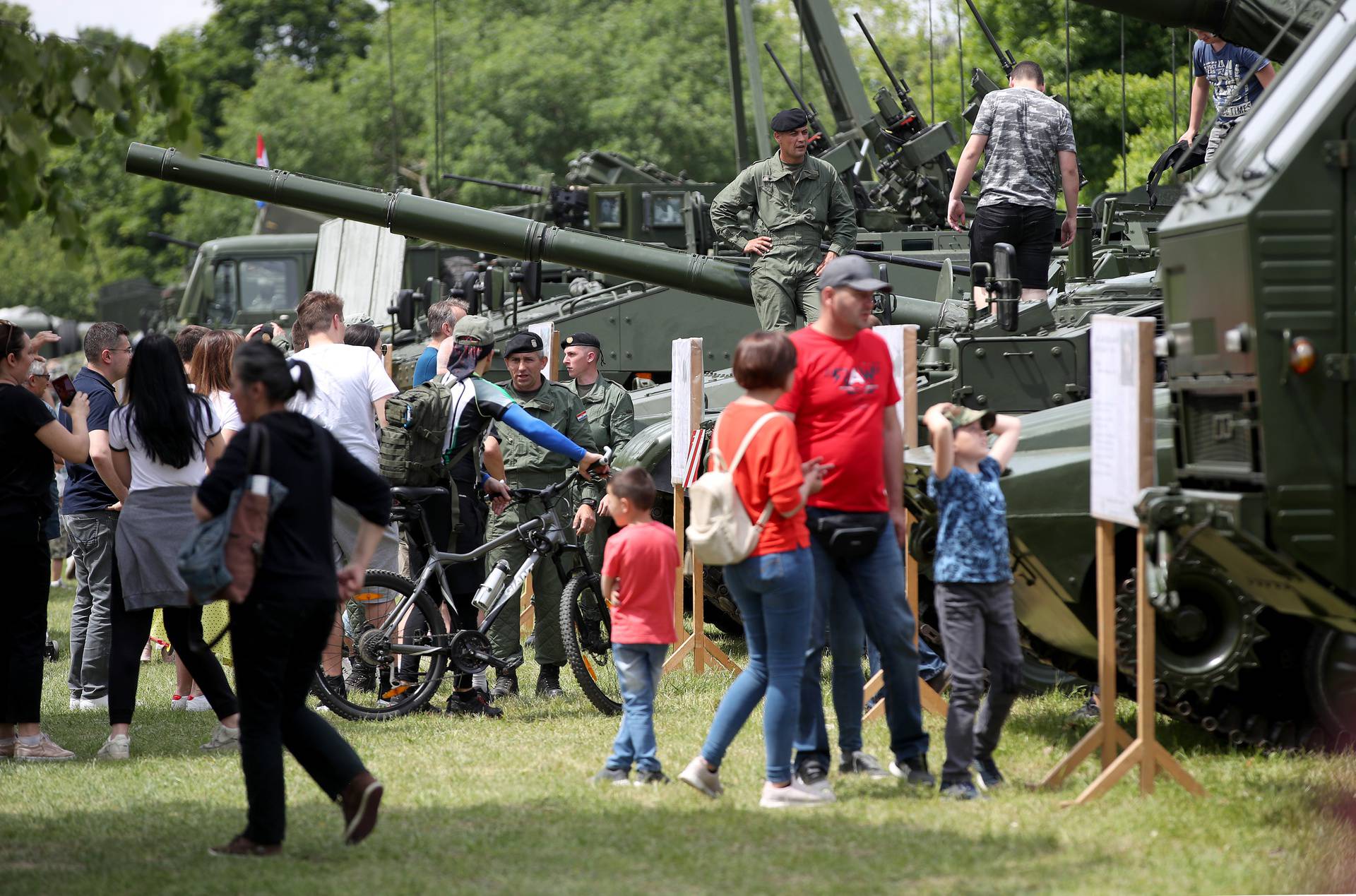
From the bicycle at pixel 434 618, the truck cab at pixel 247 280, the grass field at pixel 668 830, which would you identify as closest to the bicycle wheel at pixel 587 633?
the bicycle at pixel 434 618

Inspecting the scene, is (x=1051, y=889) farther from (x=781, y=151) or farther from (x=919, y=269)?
(x=919, y=269)

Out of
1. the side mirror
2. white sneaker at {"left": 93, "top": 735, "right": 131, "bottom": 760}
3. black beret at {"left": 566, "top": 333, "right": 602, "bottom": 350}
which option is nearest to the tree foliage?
the side mirror

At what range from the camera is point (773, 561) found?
630cm

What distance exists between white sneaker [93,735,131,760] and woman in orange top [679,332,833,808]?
294cm

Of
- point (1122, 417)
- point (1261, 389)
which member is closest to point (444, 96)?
point (1122, 417)

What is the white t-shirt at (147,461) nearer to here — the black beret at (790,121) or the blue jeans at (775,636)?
the blue jeans at (775,636)

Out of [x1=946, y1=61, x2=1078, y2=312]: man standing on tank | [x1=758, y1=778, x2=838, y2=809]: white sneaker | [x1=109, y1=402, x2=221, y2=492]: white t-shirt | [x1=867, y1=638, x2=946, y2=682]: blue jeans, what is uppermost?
[x1=946, y1=61, x2=1078, y2=312]: man standing on tank

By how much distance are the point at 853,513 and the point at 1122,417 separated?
3.13 ft

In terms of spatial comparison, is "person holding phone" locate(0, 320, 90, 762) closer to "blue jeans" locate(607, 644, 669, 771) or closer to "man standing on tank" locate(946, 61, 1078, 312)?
"blue jeans" locate(607, 644, 669, 771)

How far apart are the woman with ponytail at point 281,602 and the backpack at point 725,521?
111cm

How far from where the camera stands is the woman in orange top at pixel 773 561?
6.29 metres

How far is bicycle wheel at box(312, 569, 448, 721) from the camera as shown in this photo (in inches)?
343

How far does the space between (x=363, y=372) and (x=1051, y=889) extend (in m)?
4.69

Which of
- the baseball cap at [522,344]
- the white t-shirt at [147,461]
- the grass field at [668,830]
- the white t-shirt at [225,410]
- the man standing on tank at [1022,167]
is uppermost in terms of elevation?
the man standing on tank at [1022,167]
